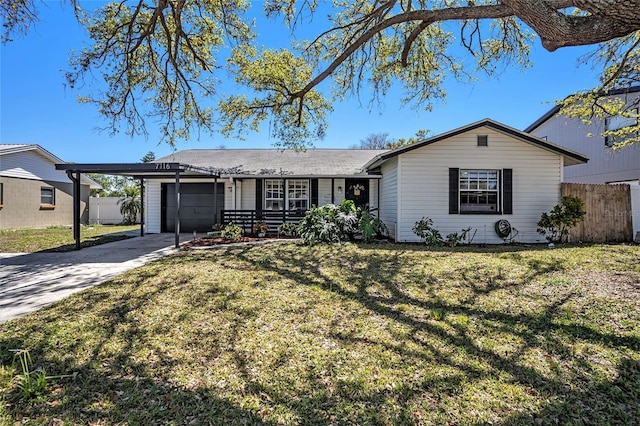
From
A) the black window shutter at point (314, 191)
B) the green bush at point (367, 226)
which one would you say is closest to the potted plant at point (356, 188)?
the black window shutter at point (314, 191)

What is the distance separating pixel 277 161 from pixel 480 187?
27.9 feet

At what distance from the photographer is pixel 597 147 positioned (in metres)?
14.9

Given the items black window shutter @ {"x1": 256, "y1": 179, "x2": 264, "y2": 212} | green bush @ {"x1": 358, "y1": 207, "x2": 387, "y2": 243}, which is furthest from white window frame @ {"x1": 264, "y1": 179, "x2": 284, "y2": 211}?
green bush @ {"x1": 358, "y1": 207, "x2": 387, "y2": 243}

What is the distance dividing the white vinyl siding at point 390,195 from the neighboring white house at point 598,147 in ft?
23.4

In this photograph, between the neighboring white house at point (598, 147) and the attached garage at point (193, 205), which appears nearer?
the neighboring white house at point (598, 147)

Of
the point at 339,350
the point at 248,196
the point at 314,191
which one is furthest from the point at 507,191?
the point at 248,196

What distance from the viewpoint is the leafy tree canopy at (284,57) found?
9.01m

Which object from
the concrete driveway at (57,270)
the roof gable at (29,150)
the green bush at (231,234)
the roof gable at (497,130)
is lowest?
the concrete driveway at (57,270)

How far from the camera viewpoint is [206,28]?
10047 millimetres

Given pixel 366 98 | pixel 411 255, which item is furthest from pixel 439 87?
pixel 411 255

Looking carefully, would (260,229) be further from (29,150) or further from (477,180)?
(29,150)

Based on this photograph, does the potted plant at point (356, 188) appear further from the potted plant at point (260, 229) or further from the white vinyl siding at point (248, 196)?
the white vinyl siding at point (248, 196)

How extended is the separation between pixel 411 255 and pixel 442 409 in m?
5.58

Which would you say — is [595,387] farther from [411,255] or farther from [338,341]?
[411,255]
